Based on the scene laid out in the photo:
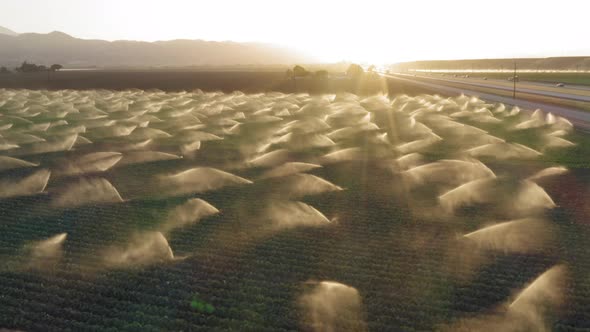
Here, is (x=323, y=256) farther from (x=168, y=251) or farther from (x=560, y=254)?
(x=560, y=254)

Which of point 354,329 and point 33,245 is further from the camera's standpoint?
point 33,245

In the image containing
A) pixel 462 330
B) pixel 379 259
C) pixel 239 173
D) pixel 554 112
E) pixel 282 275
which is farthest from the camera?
pixel 554 112

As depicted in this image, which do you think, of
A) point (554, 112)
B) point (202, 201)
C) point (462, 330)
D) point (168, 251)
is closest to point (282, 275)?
point (168, 251)

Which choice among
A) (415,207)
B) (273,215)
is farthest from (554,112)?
(273,215)

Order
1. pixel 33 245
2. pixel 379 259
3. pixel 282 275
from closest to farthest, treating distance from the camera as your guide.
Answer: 1. pixel 282 275
2. pixel 379 259
3. pixel 33 245

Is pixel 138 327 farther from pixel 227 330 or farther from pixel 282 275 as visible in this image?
pixel 282 275

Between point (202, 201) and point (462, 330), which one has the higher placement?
point (202, 201)
